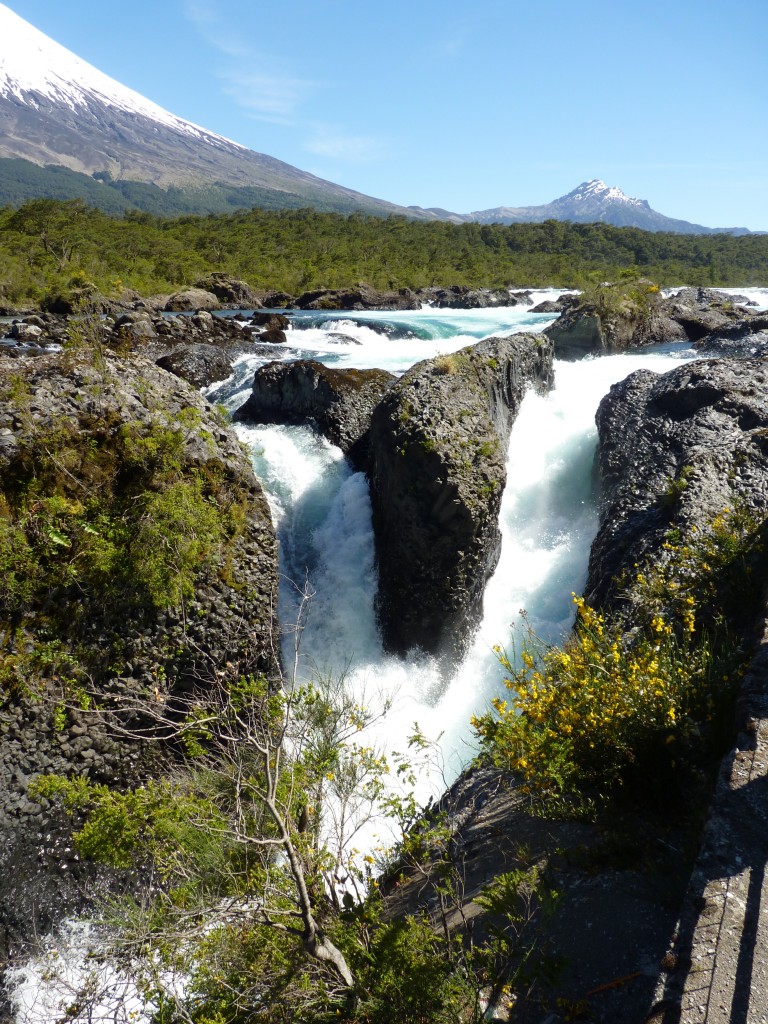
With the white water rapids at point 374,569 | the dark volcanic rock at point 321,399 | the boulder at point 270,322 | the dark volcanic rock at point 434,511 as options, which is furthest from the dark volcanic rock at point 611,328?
the boulder at point 270,322

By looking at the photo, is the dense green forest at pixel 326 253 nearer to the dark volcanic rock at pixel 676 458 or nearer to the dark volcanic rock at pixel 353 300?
the dark volcanic rock at pixel 353 300

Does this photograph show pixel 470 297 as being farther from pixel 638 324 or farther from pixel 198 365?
pixel 198 365

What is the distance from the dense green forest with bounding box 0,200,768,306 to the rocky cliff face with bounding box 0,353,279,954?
25436mm

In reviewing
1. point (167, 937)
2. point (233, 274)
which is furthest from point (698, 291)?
point (167, 937)

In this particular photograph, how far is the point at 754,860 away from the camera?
9.52 ft

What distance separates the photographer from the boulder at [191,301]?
33.4 meters

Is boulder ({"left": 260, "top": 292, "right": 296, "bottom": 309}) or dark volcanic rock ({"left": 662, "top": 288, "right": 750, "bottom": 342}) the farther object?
boulder ({"left": 260, "top": 292, "right": 296, "bottom": 309})

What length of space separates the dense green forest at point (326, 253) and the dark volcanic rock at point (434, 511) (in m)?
22.8

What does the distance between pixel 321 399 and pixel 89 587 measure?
6.99m

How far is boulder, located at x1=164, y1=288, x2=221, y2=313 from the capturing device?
3338cm

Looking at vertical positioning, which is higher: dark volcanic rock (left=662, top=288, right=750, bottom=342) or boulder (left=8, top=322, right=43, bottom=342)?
dark volcanic rock (left=662, top=288, right=750, bottom=342)

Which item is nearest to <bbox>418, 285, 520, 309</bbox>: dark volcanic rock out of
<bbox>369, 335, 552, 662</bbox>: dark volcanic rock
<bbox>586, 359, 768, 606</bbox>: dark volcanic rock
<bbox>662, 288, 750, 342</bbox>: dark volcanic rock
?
<bbox>662, 288, 750, 342</bbox>: dark volcanic rock

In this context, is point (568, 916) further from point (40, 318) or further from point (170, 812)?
point (40, 318)

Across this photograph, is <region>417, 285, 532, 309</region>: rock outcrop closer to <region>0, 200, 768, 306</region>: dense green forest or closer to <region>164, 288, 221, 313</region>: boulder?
<region>0, 200, 768, 306</region>: dense green forest
